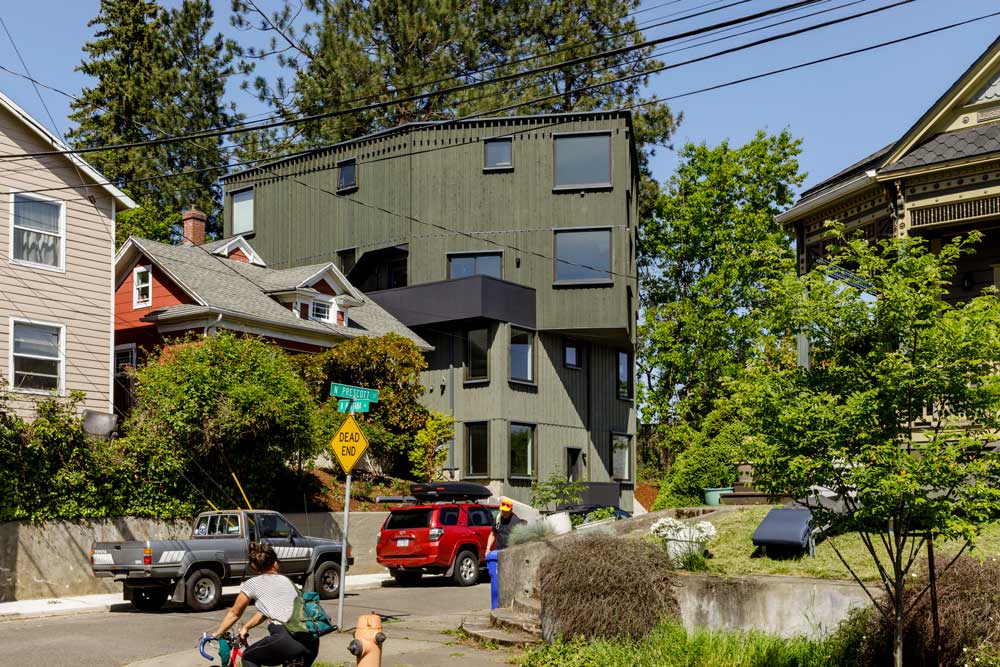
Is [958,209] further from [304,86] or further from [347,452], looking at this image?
[304,86]

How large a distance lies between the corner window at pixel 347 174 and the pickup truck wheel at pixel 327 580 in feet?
72.1

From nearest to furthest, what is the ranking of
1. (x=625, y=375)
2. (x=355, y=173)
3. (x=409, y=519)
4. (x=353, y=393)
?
(x=353, y=393), (x=409, y=519), (x=355, y=173), (x=625, y=375)

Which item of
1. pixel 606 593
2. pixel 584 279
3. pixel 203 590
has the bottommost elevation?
pixel 203 590

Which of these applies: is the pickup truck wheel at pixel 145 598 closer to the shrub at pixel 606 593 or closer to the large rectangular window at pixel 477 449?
the shrub at pixel 606 593

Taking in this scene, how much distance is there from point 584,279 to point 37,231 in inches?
685

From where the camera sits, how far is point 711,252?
4844 centimetres

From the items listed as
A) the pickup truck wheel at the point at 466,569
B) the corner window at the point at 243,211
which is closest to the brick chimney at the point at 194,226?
the corner window at the point at 243,211

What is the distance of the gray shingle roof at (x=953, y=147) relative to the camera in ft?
63.7

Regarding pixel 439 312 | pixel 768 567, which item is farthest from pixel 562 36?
pixel 768 567

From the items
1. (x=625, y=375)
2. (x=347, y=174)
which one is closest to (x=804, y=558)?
(x=625, y=375)

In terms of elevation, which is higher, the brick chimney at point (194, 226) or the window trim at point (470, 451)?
the brick chimney at point (194, 226)

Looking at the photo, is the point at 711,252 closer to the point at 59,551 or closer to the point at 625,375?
the point at 625,375

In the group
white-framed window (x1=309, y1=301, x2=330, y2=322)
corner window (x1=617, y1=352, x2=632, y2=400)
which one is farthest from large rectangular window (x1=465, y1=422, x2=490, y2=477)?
corner window (x1=617, y1=352, x2=632, y2=400)

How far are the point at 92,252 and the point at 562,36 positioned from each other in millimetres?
29542
